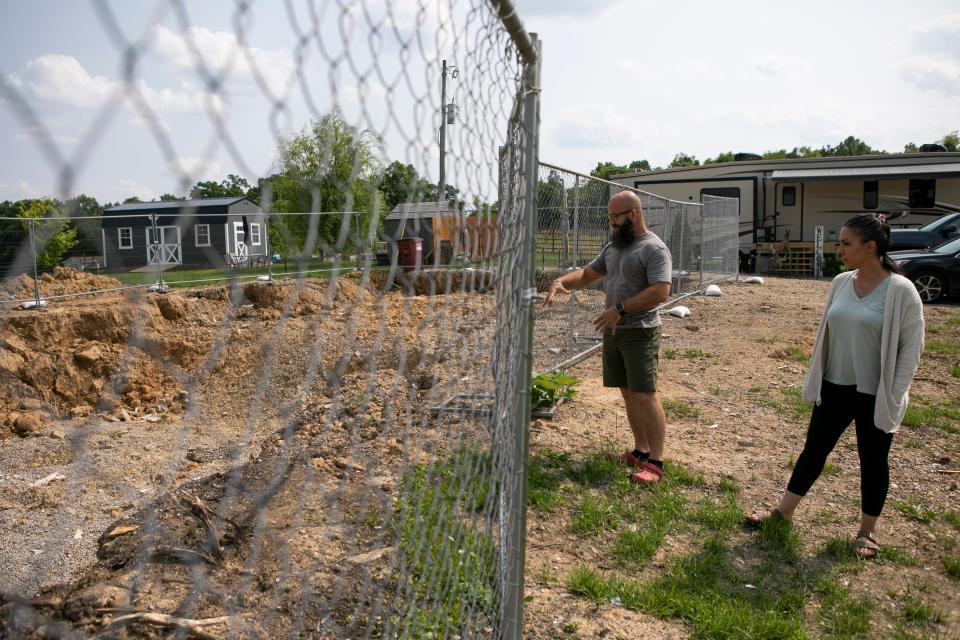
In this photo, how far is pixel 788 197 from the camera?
2123 centimetres

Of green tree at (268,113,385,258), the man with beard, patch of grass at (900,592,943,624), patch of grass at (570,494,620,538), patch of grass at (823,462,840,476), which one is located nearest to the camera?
green tree at (268,113,385,258)

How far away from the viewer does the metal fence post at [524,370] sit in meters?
2.35

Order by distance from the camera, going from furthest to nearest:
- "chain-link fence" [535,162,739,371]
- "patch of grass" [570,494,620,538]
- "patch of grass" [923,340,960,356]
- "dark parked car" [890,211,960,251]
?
"dark parked car" [890,211,960,251], "patch of grass" [923,340,960,356], "chain-link fence" [535,162,739,371], "patch of grass" [570,494,620,538]


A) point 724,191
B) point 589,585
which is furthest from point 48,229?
point 724,191

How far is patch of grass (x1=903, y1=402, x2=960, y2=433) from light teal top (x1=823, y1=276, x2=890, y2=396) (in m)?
3.03

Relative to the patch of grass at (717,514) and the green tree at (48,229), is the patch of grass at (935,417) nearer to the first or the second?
the patch of grass at (717,514)

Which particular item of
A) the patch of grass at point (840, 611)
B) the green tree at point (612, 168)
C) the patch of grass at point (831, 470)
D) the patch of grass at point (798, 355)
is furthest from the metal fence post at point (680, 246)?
the green tree at point (612, 168)

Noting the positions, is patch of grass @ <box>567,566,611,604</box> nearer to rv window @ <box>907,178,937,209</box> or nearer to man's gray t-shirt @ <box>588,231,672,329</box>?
man's gray t-shirt @ <box>588,231,672,329</box>

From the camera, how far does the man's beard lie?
4.56 metres

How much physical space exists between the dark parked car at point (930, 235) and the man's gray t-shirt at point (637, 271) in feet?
47.9

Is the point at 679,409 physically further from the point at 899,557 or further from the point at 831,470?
the point at 899,557

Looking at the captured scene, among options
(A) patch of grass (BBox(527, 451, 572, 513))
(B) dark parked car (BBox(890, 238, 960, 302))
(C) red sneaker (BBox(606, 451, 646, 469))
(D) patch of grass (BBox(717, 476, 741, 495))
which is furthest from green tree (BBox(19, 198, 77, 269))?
(B) dark parked car (BBox(890, 238, 960, 302))

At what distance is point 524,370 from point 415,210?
0.94 metres

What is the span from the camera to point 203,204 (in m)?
0.86
